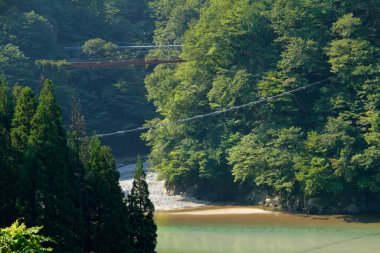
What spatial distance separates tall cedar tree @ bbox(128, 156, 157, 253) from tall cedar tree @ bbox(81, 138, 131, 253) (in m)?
0.34

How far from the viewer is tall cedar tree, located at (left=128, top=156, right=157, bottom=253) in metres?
18.2

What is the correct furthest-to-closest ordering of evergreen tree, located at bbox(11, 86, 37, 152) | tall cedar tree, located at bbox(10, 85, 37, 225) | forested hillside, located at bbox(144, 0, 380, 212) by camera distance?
forested hillside, located at bbox(144, 0, 380, 212), evergreen tree, located at bbox(11, 86, 37, 152), tall cedar tree, located at bbox(10, 85, 37, 225)

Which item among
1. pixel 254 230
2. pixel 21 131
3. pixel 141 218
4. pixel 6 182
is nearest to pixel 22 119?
pixel 21 131

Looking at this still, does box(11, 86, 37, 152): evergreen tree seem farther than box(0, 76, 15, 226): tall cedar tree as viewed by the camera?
Yes

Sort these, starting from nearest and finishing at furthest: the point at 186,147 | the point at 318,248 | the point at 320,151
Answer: the point at 318,248
the point at 320,151
the point at 186,147

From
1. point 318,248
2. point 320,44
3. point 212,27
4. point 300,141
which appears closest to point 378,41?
point 320,44

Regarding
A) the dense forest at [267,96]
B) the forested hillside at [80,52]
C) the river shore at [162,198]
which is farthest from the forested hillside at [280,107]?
the forested hillside at [80,52]

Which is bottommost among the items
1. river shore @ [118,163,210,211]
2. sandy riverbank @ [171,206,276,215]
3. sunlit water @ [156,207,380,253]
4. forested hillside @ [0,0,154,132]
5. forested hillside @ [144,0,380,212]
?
sunlit water @ [156,207,380,253]

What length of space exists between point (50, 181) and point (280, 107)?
1673 centimetres

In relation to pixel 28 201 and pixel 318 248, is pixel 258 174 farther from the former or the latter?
pixel 28 201

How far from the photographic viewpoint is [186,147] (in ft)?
112

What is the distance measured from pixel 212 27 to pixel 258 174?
7.46 meters

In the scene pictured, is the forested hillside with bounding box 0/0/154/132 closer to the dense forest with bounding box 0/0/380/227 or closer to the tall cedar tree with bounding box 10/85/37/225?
the dense forest with bounding box 0/0/380/227

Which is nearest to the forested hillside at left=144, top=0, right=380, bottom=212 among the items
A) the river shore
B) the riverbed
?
the river shore
